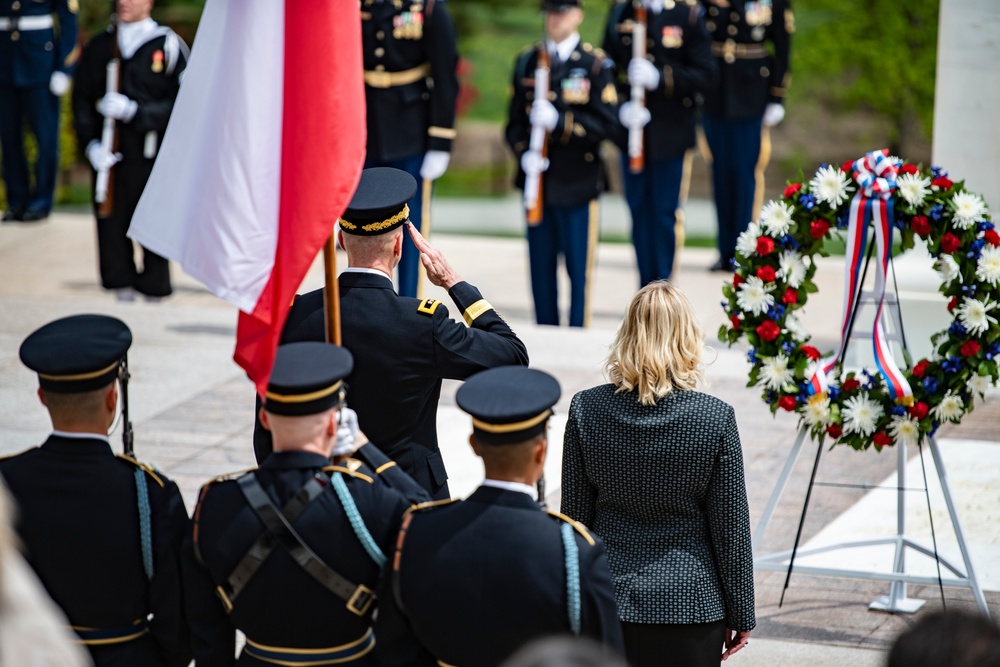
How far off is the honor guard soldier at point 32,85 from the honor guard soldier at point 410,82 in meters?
4.07

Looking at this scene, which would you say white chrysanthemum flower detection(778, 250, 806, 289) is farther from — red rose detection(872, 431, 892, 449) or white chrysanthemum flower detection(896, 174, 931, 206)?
red rose detection(872, 431, 892, 449)

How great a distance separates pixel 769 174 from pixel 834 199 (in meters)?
15.8

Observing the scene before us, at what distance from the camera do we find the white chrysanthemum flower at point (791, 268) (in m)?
5.14

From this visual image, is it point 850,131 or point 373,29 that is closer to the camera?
point 373,29

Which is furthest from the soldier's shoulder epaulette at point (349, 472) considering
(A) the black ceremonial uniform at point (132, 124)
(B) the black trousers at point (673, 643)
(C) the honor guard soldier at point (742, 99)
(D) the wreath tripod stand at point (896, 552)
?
(C) the honor guard soldier at point (742, 99)

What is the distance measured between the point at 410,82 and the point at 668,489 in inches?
244

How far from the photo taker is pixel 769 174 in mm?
20547

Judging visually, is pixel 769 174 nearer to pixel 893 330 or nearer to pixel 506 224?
pixel 506 224

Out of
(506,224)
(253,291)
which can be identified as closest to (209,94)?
(253,291)

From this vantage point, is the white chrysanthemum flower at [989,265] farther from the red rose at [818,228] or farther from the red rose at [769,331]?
the red rose at [769,331]

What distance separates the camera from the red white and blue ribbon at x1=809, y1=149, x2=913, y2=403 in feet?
16.3

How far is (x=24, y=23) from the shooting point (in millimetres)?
12180

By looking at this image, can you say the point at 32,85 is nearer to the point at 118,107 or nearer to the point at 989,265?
the point at 118,107

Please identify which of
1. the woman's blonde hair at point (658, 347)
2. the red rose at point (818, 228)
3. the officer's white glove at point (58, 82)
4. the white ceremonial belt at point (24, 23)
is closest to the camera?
the woman's blonde hair at point (658, 347)
